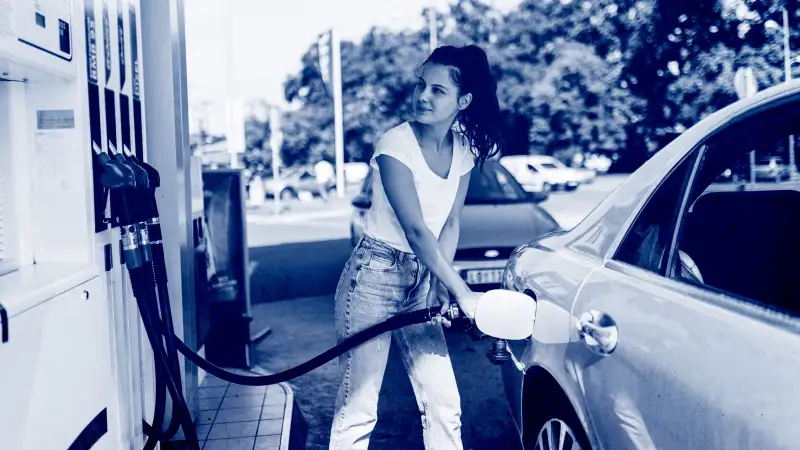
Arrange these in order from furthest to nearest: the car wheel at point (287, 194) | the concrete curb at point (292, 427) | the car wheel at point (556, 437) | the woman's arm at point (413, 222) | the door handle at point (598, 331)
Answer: the car wheel at point (287, 194) < the concrete curb at point (292, 427) < the woman's arm at point (413, 222) < the car wheel at point (556, 437) < the door handle at point (598, 331)

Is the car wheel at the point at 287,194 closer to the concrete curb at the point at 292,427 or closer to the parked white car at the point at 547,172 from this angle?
the parked white car at the point at 547,172

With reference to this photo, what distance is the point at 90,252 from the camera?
8.79 feet

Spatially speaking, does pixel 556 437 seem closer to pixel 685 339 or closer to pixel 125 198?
pixel 685 339

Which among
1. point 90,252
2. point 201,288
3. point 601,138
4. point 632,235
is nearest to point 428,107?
point 632,235

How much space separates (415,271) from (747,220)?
3.49 feet

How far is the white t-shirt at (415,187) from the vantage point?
2.73 meters

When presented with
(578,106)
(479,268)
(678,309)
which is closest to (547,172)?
(578,106)

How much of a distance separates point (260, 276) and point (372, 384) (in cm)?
799

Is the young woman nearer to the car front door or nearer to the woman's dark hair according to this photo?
the woman's dark hair

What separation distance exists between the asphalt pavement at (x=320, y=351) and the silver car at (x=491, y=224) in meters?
0.58

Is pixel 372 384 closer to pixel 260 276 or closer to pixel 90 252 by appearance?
pixel 90 252

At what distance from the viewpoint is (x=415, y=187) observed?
2.73m

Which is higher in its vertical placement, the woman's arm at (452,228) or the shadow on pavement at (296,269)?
the woman's arm at (452,228)

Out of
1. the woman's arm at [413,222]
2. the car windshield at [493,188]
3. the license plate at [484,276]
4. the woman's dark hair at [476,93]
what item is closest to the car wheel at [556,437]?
the woman's arm at [413,222]
